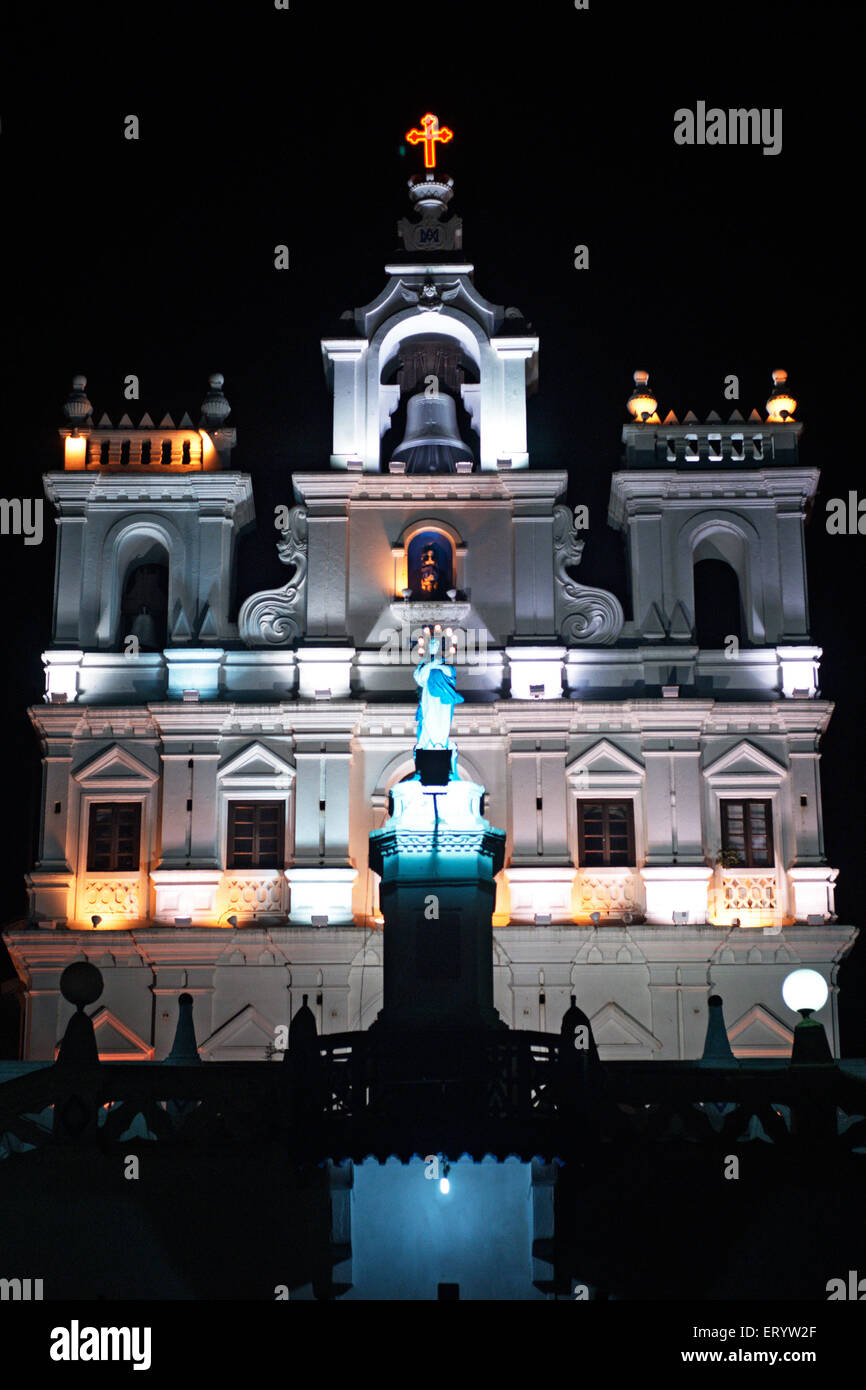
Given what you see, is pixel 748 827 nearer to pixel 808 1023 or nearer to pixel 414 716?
pixel 414 716

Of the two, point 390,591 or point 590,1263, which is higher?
point 390,591

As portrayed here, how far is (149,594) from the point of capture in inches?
1521

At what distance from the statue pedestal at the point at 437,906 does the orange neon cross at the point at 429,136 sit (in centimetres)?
1872

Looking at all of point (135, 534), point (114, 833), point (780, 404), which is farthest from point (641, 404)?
point (114, 833)

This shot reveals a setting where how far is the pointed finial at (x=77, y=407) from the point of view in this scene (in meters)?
37.9

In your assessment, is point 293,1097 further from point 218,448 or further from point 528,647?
point 218,448

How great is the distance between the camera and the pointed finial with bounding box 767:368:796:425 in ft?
125

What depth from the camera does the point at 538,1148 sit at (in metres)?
21.1

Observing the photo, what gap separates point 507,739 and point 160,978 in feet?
24.9

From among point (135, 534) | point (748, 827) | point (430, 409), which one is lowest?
point (748, 827)

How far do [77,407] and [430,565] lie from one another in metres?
7.58

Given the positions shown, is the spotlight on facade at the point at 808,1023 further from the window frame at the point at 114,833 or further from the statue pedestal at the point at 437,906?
the window frame at the point at 114,833

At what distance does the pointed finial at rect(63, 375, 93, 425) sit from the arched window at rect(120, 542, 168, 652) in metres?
2.83

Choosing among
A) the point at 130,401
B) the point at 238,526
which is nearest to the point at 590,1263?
the point at 238,526
